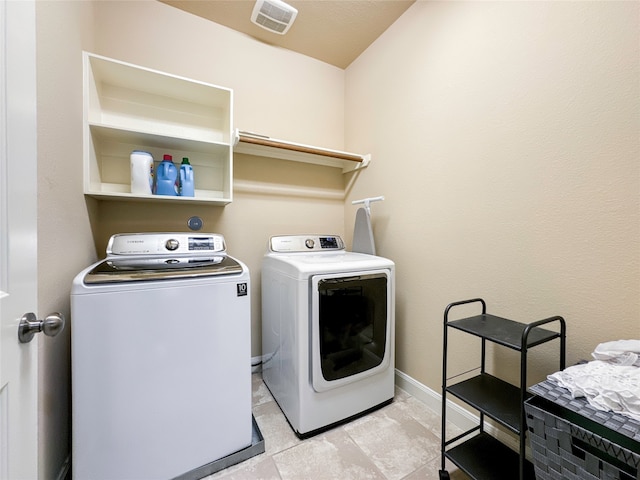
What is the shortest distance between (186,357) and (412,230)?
151 centimetres

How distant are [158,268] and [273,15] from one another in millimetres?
1878

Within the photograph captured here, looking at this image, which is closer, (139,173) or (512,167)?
(512,167)

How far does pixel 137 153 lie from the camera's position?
1.58 m

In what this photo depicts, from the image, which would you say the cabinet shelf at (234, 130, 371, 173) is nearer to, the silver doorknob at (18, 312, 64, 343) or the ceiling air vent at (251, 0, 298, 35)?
the ceiling air vent at (251, 0, 298, 35)

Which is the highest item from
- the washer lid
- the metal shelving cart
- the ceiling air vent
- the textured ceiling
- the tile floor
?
the textured ceiling

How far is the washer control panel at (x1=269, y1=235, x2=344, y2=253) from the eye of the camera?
6.33 feet

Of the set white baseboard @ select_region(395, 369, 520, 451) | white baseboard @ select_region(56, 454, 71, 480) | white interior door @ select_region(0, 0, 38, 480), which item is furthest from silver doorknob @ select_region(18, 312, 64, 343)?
white baseboard @ select_region(395, 369, 520, 451)

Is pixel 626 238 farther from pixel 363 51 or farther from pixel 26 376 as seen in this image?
pixel 363 51

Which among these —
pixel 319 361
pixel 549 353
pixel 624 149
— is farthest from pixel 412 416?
pixel 624 149

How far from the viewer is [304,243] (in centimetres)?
Answer: 203

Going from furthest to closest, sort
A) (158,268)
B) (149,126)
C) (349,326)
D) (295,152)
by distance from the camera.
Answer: (295,152), (149,126), (349,326), (158,268)

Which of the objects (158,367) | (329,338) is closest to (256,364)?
(329,338)

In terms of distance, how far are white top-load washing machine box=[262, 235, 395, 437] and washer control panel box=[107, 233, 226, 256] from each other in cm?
43

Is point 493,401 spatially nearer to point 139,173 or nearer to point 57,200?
point 57,200
